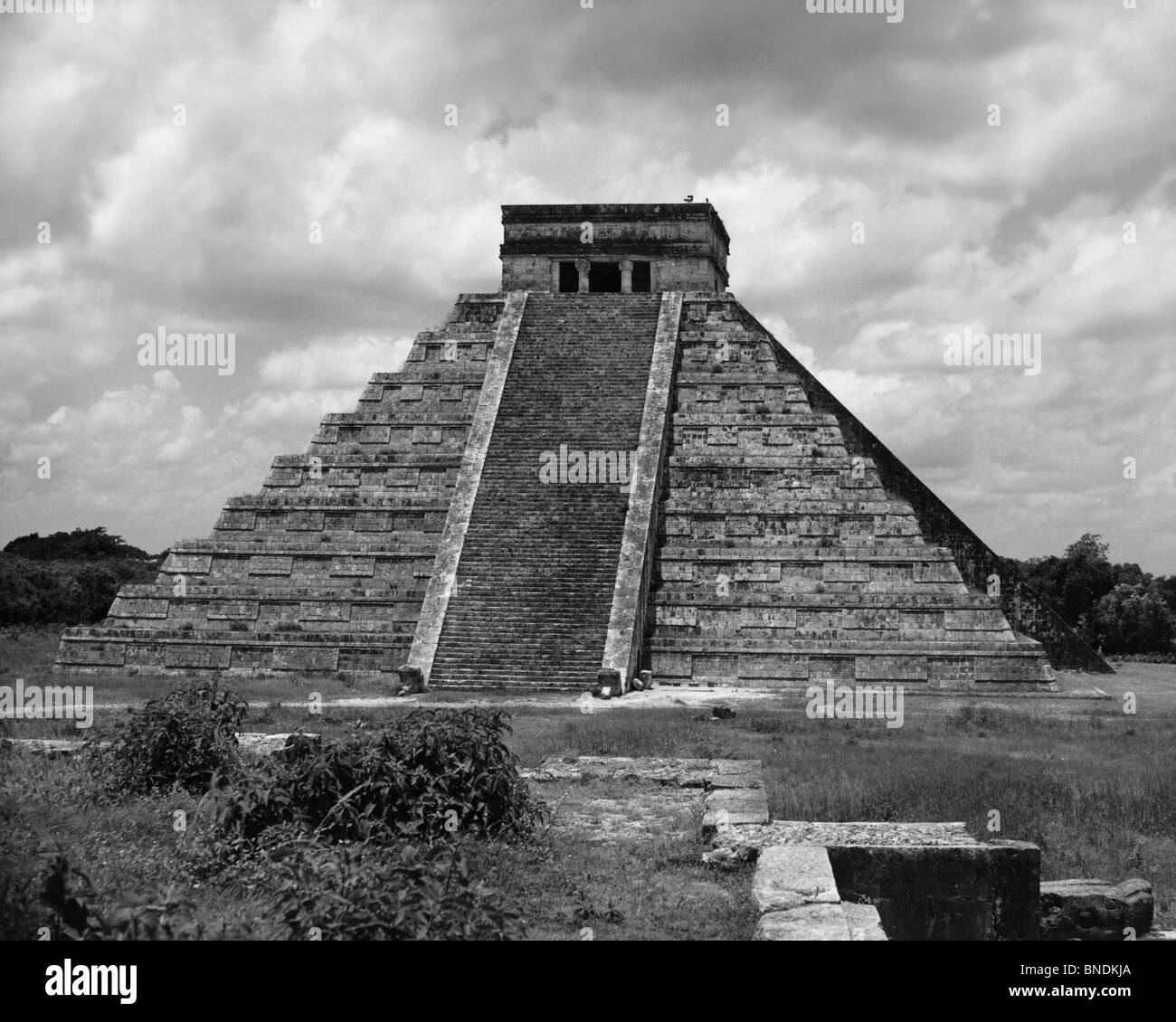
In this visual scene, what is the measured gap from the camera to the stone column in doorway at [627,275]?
29.9 meters

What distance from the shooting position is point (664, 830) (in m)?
9.05

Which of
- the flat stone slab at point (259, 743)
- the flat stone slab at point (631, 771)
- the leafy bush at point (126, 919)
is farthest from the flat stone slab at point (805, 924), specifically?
the flat stone slab at point (259, 743)

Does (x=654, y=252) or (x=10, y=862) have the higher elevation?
(x=654, y=252)

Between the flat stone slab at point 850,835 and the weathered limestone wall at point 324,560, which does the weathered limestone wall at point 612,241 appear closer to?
the weathered limestone wall at point 324,560

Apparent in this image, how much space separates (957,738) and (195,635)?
48.3ft

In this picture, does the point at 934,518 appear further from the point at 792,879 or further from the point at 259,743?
the point at 792,879

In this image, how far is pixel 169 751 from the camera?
9.52 metres

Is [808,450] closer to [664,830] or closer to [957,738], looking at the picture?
[957,738]

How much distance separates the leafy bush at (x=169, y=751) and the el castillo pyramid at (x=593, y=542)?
1046 cm

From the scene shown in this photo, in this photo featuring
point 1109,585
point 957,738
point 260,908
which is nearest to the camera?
point 260,908

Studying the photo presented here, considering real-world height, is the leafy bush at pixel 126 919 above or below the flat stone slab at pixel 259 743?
above

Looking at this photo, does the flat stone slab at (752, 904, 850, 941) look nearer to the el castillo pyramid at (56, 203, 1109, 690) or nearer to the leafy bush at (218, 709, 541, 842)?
the leafy bush at (218, 709, 541, 842)

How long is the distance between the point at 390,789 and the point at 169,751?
8.99 feet
